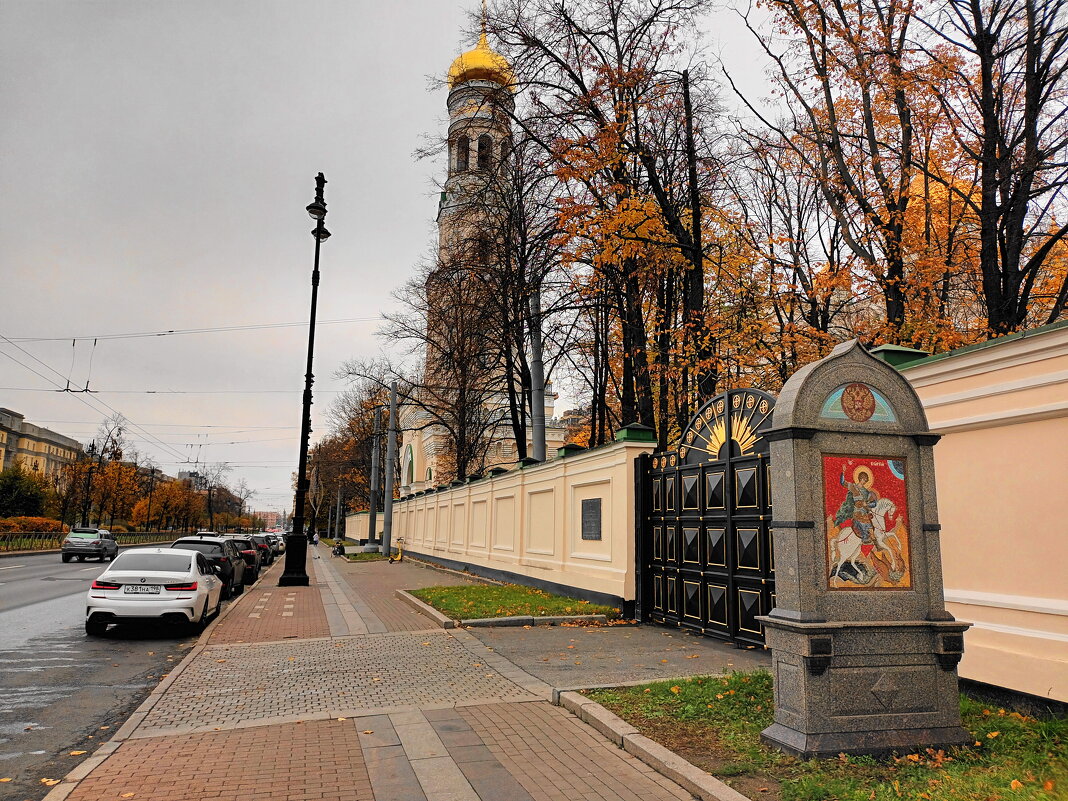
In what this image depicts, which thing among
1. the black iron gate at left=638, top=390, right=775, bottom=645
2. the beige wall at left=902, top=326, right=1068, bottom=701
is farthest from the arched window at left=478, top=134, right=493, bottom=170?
the beige wall at left=902, top=326, right=1068, bottom=701

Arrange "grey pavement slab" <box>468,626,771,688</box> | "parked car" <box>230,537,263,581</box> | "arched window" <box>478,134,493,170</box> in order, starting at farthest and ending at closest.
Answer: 1. "parked car" <box>230,537,263,581</box>
2. "arched window" <box>478,134,493,170</box>
3. "grey pavement slab" <box>468,626,771,688</box>

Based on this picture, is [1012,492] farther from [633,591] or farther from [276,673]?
[276,673]

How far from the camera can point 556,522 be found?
15922 millimetres

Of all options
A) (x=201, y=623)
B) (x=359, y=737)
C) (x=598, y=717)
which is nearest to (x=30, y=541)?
(x=201, y=623)

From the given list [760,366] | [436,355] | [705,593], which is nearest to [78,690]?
[705,593]

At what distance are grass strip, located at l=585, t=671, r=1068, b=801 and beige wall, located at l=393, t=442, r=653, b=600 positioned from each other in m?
6.16

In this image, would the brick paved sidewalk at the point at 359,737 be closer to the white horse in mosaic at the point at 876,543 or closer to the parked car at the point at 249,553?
the white horse in mosaic at the point at 876,543

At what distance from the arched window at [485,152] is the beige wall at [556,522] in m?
8.73

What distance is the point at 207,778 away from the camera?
5.01 meters

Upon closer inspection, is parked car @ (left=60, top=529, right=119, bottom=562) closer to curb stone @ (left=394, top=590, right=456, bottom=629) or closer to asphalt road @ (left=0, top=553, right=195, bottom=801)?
asphalt road @ (left=0, top=553, right=195, bottom=801)

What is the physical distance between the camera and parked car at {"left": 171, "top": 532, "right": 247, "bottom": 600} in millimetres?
18219

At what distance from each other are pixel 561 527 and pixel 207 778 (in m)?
11.0

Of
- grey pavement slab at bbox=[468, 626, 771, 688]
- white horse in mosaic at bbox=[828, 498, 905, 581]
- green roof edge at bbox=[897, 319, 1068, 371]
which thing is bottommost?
grey pavement slab at bbox=[468, 626, 771, 688]

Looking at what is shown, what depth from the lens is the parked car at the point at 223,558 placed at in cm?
1822
